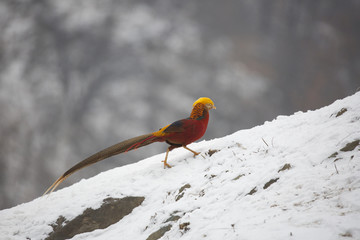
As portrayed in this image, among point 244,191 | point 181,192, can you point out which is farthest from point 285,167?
point 181,192

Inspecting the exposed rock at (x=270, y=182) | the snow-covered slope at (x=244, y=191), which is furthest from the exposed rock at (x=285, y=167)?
the exposed rock at (x=270, y=182)

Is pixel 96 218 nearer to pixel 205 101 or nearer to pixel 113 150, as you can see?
pixel 113 150

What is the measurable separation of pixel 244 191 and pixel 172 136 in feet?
9.37

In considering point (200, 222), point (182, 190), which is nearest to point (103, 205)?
point (182, 190)

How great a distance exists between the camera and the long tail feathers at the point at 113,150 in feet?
21.3

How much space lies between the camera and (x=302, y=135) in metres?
5.46

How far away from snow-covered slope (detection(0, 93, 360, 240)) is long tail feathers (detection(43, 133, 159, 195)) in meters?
0.71

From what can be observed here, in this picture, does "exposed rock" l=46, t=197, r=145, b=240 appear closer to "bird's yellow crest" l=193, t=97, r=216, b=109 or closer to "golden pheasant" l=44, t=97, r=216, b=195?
"golden pheasant" l=44, t=97, r=216, b=195

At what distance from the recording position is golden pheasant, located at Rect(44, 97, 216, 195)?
6543 millimetres

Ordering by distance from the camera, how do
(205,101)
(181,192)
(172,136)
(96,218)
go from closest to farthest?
(181,192) < (96,218) < (172,136) < (205,101)

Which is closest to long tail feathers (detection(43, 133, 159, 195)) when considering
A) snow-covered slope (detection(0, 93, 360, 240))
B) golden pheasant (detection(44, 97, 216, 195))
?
golden pheasant (detection(44, 97, 216, 195))

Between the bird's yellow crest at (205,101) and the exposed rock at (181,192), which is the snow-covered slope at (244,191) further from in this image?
the bird's yellow crest at (205,101)

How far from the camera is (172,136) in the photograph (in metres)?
6.90

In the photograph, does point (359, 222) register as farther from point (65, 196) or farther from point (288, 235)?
point (65, 196)
